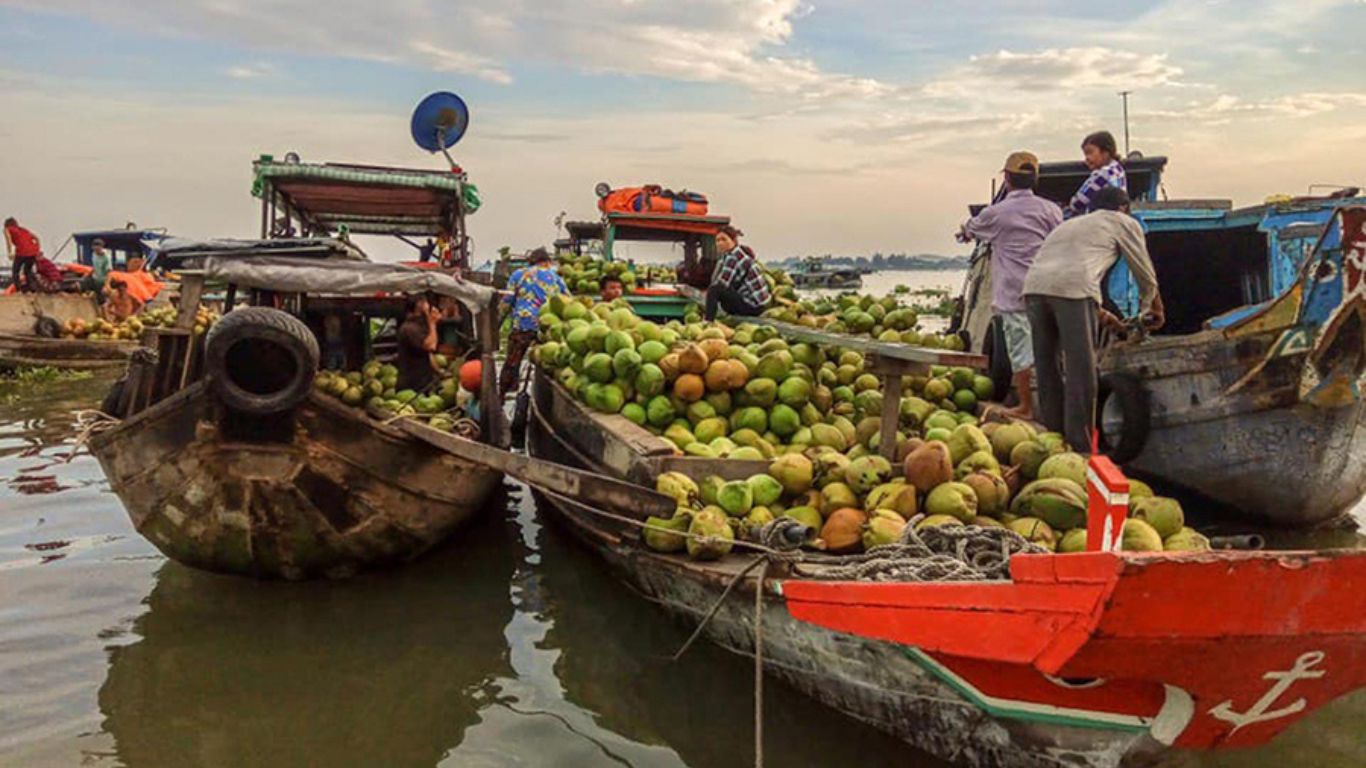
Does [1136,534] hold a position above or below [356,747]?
above

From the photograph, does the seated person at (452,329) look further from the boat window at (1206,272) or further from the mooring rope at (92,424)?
the boat window at (1206,272)

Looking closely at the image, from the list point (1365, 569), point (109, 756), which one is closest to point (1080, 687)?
point (1365, 569)

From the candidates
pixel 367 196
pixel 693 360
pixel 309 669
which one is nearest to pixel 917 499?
pixel 693 360

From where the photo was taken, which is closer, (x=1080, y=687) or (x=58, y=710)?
(x=1080, y=687)

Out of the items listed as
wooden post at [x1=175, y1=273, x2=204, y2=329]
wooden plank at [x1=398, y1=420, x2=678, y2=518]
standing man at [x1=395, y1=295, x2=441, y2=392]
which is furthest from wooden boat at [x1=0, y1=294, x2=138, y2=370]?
wooden plank at [x1=398, y1=420, x2=678, y2=518]

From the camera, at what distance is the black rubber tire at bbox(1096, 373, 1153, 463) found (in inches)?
252

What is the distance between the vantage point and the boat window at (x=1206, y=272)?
8086mm

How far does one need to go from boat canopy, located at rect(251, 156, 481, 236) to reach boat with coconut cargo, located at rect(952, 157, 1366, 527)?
5.06 m

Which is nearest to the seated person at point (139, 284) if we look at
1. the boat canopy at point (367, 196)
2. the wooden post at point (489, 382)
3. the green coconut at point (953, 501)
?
the boat canopy at point (367, 196)

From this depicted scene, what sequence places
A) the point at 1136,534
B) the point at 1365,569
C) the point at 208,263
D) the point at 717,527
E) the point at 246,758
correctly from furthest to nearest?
the point at 208,263, the point at 717,527, the point at 246,758, the point at 1136,534, the point at 1365,569

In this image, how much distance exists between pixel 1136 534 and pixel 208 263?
4.99 m

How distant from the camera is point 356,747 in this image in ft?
12.4

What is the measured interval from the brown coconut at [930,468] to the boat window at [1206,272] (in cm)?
501

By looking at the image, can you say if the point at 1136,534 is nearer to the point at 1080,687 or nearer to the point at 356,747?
the point at 1080,687
